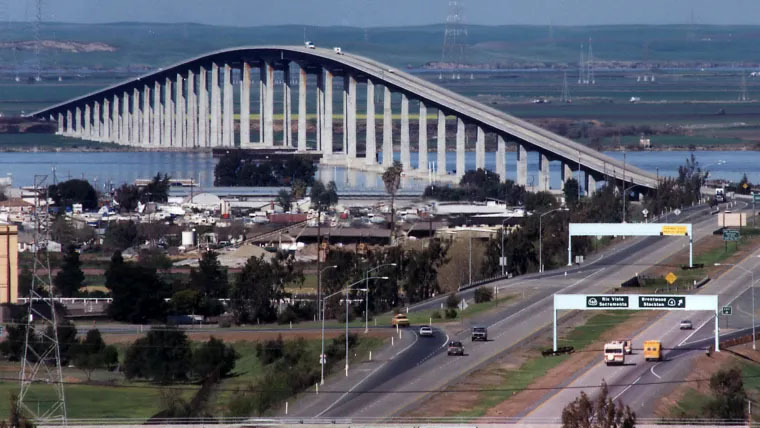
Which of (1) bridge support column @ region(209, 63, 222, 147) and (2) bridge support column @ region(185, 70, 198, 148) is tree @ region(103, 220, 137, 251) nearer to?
(1) bridge support column @ region(209, 63, 222, 147)

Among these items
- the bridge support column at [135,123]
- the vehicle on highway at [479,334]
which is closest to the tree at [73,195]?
the vehicle on highway at [479,334]

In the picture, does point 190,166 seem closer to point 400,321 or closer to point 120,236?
point 120,236

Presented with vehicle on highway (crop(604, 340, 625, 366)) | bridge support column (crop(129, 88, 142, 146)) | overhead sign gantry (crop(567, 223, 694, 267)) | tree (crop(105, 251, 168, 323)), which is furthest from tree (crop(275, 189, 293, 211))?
bridge support column (crop(129, 88, 142, 146))

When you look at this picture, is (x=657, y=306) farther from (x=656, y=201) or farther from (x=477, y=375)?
(x=656, y=201)

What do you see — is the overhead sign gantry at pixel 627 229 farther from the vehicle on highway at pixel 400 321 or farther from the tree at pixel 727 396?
the tree at pixel 727 396

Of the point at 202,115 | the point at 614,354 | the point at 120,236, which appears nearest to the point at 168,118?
the point at 202,115
